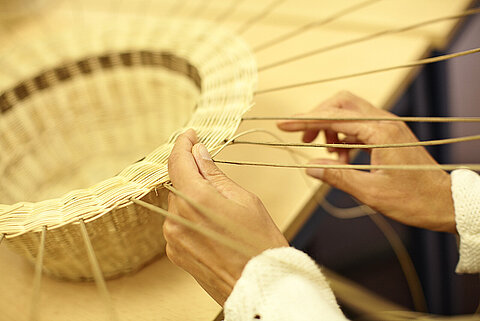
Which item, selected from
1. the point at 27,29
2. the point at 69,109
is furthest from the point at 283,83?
the point at 27,29

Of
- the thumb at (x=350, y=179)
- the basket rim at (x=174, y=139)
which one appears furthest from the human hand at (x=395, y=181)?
the basket rim at (x=174, y=139)

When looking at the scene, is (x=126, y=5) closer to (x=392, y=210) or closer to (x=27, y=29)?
(x=27, y=29)

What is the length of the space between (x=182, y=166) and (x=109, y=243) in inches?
5.3

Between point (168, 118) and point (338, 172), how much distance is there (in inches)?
13.1

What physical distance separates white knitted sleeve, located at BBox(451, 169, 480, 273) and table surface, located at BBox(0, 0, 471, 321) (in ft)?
0.57

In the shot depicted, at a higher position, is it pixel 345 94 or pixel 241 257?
pixel 345 94

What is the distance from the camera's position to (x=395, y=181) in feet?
1.75

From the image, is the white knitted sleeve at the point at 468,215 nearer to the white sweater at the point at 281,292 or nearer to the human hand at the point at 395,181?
the human hand at the point at 395,181

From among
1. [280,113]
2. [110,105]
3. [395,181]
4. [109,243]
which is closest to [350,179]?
[395,181]

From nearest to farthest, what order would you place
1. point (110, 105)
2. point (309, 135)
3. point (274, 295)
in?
1. point (274, 295)
2. point (309, 135)
3. point (110, 105)

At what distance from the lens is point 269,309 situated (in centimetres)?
36

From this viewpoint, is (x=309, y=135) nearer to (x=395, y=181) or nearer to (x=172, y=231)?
(x=395, y=181)

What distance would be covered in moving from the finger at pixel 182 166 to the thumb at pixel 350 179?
195mm

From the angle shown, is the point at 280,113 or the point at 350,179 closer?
the point at 350,179
